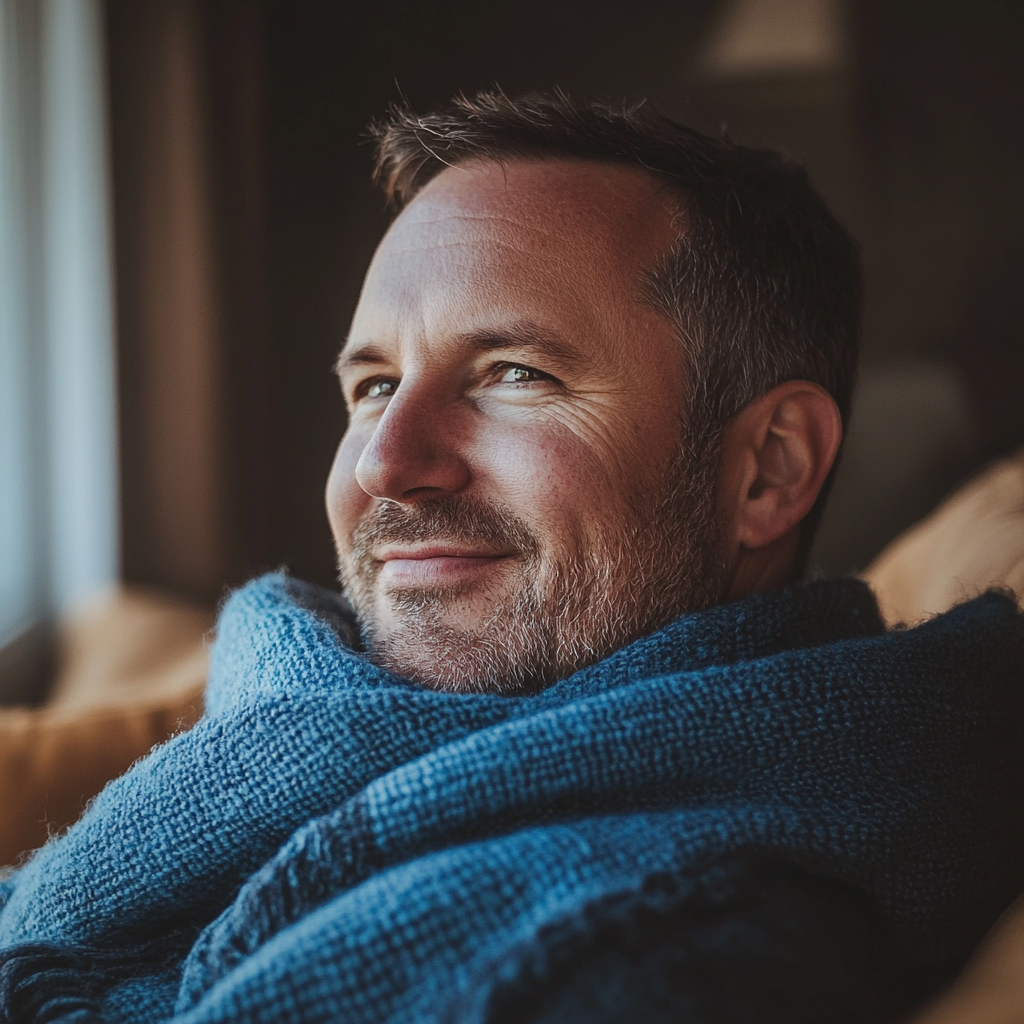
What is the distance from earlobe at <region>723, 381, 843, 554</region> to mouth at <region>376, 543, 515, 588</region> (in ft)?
0.88

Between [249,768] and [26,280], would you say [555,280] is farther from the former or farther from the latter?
[26,280]

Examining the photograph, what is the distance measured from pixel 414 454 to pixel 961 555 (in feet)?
2.56

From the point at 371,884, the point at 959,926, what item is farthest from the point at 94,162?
the point at 959,926

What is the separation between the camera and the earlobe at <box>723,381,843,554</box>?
3.28 feet

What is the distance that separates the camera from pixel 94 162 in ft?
7.52

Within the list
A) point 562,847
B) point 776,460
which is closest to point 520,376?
point 776,460

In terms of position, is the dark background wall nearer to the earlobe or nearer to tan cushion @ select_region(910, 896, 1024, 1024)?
the earlobe

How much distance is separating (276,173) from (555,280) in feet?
5.70

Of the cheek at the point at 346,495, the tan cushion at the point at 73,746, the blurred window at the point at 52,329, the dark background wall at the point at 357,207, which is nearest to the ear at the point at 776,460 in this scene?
the cheek at the point at 346,495

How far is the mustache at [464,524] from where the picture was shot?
880 mm

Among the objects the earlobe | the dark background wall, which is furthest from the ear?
the dark background wall

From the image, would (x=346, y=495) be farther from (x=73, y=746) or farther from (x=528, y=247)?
(x=73, y=746)

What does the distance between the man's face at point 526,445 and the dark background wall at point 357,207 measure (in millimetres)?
1274

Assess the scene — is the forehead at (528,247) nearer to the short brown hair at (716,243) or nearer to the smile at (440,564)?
the short brown hair at (716,243)
